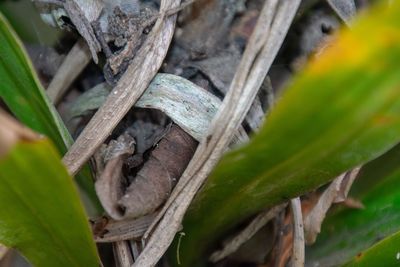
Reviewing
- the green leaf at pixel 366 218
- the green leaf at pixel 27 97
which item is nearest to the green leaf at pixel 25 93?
the green leaf at pixel 27 97

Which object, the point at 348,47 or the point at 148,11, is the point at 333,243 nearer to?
the point at 148,11

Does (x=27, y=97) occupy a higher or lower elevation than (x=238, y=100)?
higher

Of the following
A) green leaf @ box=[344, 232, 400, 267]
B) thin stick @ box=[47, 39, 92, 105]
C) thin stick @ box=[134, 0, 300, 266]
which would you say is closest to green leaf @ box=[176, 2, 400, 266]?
thin stick @ box=[134, 0, 300, 266]

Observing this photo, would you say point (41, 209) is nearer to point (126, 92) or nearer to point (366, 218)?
point (126, 92)

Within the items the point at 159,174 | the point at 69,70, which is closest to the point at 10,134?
the point at 159,174

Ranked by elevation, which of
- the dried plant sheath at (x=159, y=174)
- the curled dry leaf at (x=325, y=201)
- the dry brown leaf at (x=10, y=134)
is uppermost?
the dry brown leaf at (x=10, y=134)

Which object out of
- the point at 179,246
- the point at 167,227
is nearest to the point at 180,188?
the point at 167,227

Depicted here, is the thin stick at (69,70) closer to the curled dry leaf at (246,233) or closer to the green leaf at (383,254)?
the curled dry leaf at (246,233)
